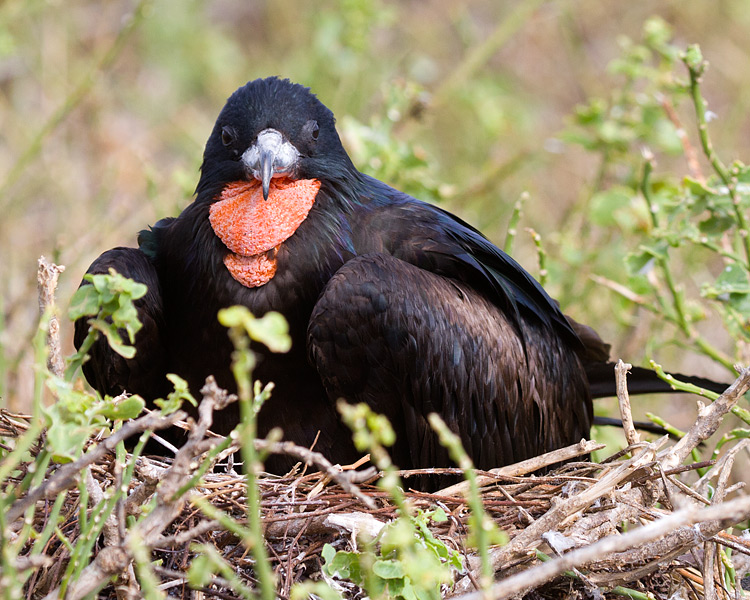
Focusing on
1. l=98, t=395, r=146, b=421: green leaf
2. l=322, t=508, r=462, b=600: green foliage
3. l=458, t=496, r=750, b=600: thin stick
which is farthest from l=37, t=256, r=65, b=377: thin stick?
l=458, t=496, r=750, b=600: thin stick

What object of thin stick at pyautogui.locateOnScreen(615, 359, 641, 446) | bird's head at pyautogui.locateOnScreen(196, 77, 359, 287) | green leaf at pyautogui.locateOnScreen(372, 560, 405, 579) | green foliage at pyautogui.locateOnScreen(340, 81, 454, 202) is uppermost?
green foliage at pyautogui.locateOnScreen(340, 81, 454, 202)

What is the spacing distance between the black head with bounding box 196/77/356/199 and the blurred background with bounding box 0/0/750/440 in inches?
32.0

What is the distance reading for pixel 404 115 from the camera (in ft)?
14.0

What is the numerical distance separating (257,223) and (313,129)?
0.35m

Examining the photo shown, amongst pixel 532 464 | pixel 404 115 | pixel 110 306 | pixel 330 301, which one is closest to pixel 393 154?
pixel 404 115

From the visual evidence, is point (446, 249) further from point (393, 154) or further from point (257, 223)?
point (393, 154)

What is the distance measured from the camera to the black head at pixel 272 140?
107 inches

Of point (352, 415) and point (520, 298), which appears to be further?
point (520, 298)

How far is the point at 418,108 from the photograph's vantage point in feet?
13.6

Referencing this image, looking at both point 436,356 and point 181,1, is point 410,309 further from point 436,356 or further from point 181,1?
point 181,1

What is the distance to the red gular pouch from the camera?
107 inches

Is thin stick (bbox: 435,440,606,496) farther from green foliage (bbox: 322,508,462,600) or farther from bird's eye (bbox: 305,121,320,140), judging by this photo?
bird's eye (bbox: 305,121,320,140)

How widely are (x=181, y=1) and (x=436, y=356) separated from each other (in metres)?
5.67

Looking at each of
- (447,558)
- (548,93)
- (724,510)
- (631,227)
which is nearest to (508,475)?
(447,558)
